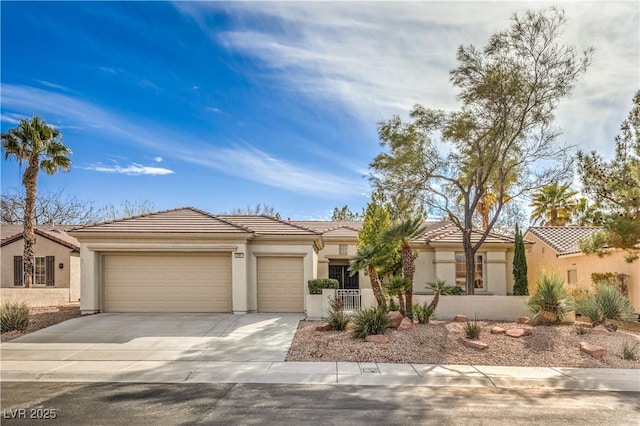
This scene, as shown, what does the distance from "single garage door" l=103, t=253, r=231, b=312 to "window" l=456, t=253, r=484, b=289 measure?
37.3 ft

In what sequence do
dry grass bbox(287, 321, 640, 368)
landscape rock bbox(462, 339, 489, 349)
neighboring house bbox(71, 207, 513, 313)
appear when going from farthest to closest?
neighboring house bbox(71, 207, 513, 313), landscape rock bbox(462, 339, 489, 349), dry grass bbox(287, 321, 640, 368)

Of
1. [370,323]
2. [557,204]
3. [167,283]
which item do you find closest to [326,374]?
[370,323]

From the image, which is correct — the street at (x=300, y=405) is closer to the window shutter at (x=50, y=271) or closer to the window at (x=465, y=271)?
the window at (x=465, y=271)

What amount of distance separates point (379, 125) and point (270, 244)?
6.90m

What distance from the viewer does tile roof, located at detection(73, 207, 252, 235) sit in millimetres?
16969

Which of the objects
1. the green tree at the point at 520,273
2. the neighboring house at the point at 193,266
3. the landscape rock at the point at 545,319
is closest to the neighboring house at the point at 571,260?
the green tree at the point at 520,273

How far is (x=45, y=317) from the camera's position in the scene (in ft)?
53.0

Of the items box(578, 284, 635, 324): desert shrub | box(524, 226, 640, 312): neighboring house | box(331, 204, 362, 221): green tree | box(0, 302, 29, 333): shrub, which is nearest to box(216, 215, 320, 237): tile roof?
box(0, 302, 29, 333): shrub

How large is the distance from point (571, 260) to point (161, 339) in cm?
1900

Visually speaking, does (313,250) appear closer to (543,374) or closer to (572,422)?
(543,374)

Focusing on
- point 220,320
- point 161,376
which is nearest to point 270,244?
point 220,320

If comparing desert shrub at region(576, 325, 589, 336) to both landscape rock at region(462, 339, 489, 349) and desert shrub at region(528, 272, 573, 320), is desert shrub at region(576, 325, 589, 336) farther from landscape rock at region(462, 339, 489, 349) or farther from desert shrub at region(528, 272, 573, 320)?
landscape rock at region(462, 339, 489, 349)

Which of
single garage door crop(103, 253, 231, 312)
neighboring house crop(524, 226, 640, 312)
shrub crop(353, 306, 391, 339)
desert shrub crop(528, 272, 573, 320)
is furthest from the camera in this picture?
neighboring house crop(524, 226, 640, 312)

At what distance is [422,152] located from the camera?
1920 cm
